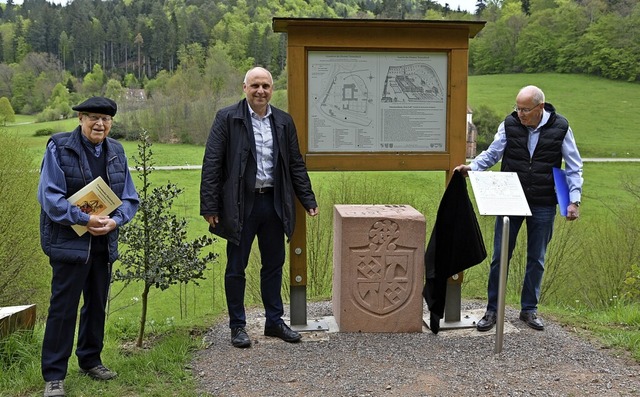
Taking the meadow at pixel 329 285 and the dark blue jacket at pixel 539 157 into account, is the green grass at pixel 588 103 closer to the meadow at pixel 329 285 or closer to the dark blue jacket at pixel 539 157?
the meadow at pixel 329 285

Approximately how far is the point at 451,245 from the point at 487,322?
822 mm

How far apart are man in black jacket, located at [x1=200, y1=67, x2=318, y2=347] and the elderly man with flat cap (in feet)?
2.59

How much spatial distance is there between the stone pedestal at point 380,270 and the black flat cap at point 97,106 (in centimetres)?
209

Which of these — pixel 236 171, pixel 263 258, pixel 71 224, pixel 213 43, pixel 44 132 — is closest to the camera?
pixel 71 224

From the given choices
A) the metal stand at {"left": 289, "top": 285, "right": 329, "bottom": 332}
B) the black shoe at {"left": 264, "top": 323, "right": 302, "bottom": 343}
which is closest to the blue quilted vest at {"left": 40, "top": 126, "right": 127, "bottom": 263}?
the black shoe at {"left": 264, "top": 323, "right": 302, "bottom": 343}

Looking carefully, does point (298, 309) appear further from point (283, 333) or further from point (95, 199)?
point (95, 199)

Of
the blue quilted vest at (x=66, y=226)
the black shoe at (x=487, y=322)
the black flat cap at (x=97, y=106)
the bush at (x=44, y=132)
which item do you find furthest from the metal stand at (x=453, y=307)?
the bush at (x=44, y=132)

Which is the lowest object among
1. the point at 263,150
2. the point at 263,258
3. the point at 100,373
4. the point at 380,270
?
the point at 100,373

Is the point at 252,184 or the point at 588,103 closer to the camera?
the point at 252,184

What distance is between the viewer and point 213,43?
62.7 meters

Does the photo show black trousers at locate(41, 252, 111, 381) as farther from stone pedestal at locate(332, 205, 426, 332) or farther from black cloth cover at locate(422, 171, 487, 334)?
black cloth cover at locate(422, 171, 487, 334)

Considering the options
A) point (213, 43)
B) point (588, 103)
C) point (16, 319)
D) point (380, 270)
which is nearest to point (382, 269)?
point (380, 270)

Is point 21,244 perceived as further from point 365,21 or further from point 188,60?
point 188,60

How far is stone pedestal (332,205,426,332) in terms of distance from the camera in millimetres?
5152
